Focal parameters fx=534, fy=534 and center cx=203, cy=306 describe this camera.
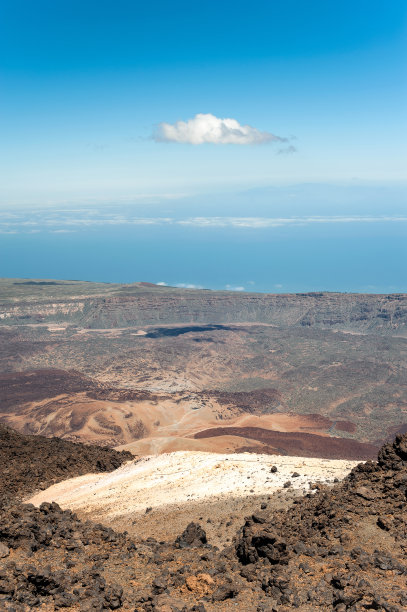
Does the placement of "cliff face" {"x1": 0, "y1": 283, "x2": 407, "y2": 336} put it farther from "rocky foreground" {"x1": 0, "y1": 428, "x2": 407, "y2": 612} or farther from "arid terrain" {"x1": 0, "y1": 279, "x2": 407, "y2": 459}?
"rocky foreground" {"x1": 0, "y1": 428, "x2": 407, "y2": 612}

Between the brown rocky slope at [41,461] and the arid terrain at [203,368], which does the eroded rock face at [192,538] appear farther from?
the arid terrain at [203,368]

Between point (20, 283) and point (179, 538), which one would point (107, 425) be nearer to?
point (179, 538)

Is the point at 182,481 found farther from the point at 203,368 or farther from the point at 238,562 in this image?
the point at 203,368

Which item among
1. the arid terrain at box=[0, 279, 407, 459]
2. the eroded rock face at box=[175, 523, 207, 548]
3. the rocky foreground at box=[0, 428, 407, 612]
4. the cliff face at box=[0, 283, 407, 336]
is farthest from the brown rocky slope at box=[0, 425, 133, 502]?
the cliff face at box=[0, 283, 407, 336]

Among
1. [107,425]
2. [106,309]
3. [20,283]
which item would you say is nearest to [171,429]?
[107,425]

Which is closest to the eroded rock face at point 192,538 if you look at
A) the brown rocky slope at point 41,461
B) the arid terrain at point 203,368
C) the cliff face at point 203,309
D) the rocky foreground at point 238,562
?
the rocky foreground at point 238,562
